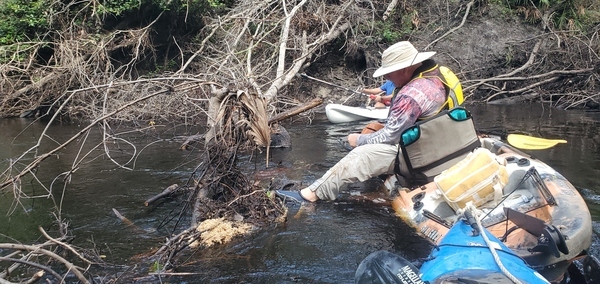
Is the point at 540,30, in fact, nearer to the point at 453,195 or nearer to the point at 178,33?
the point at 178,33

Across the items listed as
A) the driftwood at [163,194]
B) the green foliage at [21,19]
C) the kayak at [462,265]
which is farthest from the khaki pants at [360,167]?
the green foliage at [21,19]

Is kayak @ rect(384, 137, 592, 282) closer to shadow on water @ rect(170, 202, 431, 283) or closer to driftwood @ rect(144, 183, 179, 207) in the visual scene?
shadow on water @ rect(170, 202, 431, 283)

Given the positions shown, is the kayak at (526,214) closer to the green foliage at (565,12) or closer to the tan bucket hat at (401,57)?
the tan bucket hat at (401,57)

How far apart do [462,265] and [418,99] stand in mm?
2493

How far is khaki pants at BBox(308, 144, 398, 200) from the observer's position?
16.1 feet

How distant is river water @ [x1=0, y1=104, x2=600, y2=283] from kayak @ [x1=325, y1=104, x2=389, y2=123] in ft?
5.21

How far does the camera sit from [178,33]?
14.4 metres

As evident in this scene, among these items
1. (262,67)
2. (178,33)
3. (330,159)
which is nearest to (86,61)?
(178,33)

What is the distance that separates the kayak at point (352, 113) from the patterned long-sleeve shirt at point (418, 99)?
4.85m

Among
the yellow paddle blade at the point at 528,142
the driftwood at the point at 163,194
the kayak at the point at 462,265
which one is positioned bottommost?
the driftwood at the point at 163,194

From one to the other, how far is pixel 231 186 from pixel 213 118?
24.4 inches

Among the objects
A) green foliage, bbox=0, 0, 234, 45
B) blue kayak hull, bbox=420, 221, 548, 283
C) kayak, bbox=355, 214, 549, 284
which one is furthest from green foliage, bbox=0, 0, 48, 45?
blue kayak hull, bbox=420, 221, 548, 283

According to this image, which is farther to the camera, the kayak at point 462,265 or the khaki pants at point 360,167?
the khaki pants at point 360,167

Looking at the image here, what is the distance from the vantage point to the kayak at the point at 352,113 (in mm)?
9744
